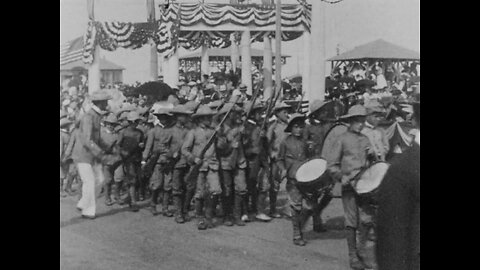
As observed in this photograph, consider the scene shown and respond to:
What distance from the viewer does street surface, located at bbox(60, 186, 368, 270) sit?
23.5ft

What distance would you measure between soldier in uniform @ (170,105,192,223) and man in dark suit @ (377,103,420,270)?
3324 millimetres

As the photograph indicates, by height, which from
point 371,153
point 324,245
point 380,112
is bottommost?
point 324,245

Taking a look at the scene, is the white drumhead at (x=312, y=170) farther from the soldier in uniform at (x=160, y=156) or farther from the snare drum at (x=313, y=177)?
the soldier in uniform at (x=160, y=156)

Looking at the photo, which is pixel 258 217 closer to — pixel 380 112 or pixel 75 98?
pixel 380 112

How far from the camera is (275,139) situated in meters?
9.03

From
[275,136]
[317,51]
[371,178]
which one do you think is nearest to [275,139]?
[275,136]

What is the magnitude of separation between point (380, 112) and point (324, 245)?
1980 millimetres

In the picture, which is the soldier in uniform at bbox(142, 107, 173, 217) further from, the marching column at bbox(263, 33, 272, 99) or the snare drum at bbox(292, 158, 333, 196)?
the snare drum at bbox(292, 158, 333, 196)

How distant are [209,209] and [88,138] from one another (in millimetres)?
1863

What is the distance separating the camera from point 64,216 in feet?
27.6

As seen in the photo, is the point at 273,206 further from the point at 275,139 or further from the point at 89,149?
the point at 89,149
